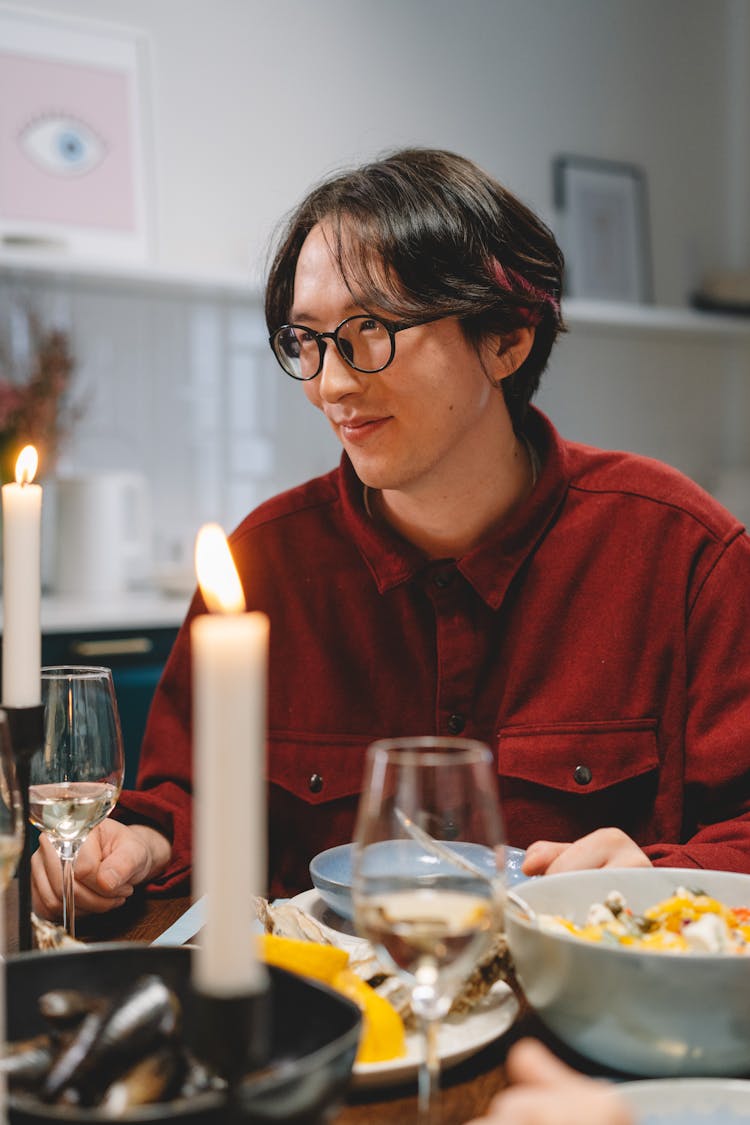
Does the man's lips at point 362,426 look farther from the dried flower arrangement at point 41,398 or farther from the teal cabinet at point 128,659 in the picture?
the dried flower arrangement at point 41,398

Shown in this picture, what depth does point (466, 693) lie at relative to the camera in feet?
4.74

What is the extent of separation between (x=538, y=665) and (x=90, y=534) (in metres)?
1.90

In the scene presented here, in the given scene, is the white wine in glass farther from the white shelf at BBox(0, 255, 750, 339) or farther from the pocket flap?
the white shelf at BBox(0, 255, 750, 339)

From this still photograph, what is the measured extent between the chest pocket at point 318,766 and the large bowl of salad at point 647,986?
2.10 feet

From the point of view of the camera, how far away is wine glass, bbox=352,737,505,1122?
0.60 meters

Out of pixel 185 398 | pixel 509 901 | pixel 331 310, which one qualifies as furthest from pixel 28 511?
pixel 185 398

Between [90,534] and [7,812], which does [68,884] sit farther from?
[90,534]

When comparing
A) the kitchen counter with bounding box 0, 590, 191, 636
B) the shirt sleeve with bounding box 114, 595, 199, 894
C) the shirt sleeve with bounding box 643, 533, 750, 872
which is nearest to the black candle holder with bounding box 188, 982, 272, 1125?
the shirt sleeve with bounding box 114, 595, 199, 894

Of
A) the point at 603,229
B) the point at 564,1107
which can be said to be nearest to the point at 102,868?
the point at 564,1107

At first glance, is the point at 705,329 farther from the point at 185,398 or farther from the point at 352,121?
the point at 185,398

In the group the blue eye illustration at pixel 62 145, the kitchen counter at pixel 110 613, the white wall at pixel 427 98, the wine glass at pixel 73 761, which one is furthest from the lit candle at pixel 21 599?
the blue eye illustration at pixel 62 145

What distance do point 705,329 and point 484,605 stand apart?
116 inches

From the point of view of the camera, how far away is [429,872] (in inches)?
24.8

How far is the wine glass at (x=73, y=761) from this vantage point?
2.97ft
